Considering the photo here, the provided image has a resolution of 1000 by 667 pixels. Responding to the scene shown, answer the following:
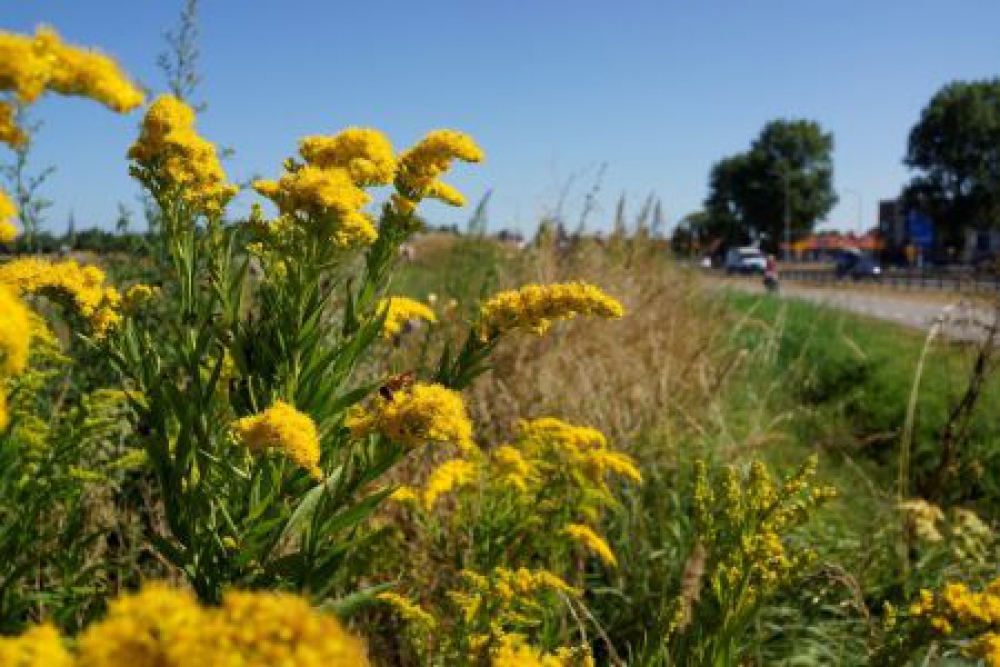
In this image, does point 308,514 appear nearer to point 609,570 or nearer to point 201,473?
point 201,473

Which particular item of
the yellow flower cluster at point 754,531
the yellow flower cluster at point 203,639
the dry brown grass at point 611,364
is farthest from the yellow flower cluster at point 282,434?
the dry brown grass at point 611,364

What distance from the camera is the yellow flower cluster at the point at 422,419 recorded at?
174cm

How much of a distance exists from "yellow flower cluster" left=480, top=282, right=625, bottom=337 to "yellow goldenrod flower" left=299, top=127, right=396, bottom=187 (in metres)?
0.39

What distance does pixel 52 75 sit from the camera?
1.31 metres

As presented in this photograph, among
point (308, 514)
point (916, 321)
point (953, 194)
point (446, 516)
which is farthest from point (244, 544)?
point (953, 194)

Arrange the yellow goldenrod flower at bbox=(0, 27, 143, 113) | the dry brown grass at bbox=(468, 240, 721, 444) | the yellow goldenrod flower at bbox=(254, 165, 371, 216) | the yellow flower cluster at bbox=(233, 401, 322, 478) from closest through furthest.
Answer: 1. the yellow goldenrod flower at bbox=(0, 27, 143, 113)
2. the yellow flower cluster at bbox=(233, 401, 322, 478)
3. the yellow goldenrod flower at bbox=(254, 165, 371, 216)
4. the dry brown grass at bbox=(468, 240, 721, 444)

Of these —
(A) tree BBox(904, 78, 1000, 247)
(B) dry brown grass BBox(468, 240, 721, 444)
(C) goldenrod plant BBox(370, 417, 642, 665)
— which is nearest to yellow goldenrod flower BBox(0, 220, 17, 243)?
(C) goldenrod plant BBox(370, 417, 642, 665)

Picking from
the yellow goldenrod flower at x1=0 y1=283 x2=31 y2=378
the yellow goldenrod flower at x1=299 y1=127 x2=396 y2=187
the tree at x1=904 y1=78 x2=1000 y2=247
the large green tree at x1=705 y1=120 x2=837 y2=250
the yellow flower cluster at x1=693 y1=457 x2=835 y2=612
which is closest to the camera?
the yellow goldenrod flower at x1=0 y1=283 x2=31 y2=378

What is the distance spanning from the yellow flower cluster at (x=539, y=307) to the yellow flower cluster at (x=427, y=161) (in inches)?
13.9

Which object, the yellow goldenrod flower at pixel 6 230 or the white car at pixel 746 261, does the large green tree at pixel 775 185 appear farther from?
the yellow goldenrod flower at pixel 6 230

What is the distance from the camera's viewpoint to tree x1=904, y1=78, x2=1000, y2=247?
5828 centimetres

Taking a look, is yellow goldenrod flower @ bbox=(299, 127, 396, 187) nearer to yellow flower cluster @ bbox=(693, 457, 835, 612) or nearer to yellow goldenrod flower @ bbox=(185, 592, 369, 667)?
yellow flower cluster @ bbox=(693, 457, 835, 612)

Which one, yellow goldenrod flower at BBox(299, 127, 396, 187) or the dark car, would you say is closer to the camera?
yellow goldenrod flower at BBox(299, 127, 396, 187)

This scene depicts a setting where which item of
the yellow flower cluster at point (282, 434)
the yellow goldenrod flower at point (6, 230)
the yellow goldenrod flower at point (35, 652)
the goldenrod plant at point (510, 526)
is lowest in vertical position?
the goldenrod plant at point (510, 526)
